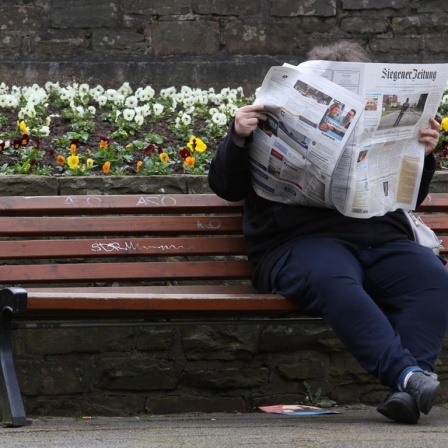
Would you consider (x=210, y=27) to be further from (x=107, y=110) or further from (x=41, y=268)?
(x=41, y=268)

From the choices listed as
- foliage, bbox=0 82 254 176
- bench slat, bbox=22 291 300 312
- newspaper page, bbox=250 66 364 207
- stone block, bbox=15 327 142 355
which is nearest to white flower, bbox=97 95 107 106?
foliage, bbox=0 82 254 176

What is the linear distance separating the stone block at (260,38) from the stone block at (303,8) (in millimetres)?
72

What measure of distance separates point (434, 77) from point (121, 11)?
141 inches

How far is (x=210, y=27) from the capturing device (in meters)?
7.40

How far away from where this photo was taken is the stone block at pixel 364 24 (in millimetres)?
7602

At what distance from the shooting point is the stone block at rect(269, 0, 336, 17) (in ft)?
24.6

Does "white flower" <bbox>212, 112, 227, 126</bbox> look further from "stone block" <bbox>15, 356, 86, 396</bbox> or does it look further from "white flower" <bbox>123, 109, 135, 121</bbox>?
"stone block" <bbox>15, 356, 86, 396</bbox>

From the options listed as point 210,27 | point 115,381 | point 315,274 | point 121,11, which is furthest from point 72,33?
point 315,274

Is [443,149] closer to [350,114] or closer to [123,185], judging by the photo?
[123,185]

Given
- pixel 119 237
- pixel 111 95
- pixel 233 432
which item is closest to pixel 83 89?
pixel 111 95

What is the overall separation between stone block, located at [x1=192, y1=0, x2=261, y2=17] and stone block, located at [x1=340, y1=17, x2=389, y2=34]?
553mm

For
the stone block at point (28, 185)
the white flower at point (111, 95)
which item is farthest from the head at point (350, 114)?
the white flower at point (111, 95)

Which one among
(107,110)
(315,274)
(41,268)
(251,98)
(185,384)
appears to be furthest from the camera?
(251,98)

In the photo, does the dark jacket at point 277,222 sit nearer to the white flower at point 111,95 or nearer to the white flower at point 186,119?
the white flower at point 186,119
